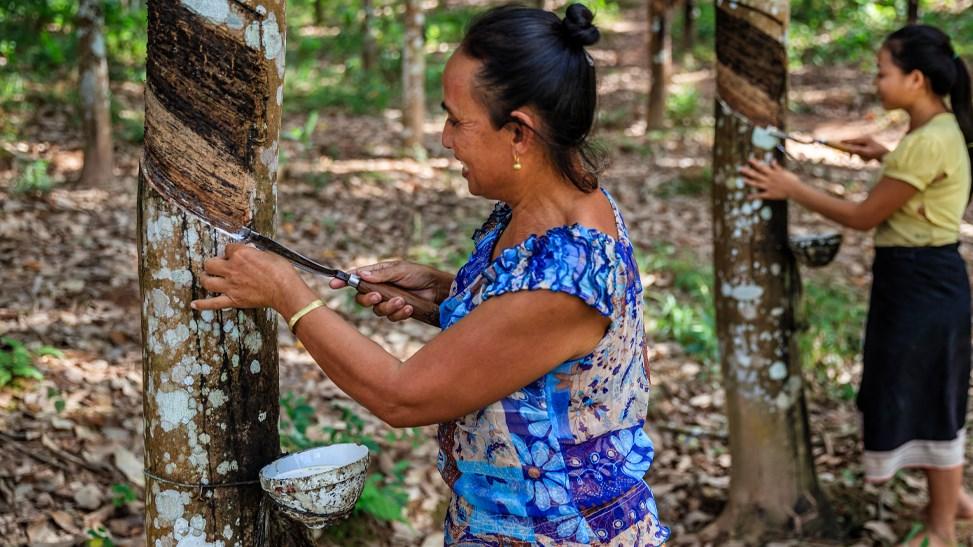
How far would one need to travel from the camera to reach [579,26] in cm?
169

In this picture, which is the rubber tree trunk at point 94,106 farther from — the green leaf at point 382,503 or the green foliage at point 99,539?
the green leaf at point 382,503

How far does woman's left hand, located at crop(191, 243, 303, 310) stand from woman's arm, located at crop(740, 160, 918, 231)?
6.85 ft

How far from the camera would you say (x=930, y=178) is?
327 cm

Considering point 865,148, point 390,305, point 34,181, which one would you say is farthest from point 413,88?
point 390,305

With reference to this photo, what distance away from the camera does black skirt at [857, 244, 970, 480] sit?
3438 millimetres

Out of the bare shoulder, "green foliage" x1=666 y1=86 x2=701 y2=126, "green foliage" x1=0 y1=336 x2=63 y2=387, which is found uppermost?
the bare shoulder

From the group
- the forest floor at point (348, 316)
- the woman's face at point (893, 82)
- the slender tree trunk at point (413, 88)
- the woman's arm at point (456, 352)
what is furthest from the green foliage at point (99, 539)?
the slender tree trunk at point (413, 88)

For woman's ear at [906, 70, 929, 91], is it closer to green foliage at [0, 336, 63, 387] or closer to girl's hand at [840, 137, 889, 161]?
girl's hand at [840, 137, 889, 161]

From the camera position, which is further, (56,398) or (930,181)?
(56,398)

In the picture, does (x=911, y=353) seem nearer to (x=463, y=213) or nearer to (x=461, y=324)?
(x=461, y=324)

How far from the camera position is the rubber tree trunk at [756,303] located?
328 cm

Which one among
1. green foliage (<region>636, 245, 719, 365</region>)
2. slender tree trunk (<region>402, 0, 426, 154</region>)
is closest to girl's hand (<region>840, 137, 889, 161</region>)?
green foliage (<region>636, 245, 719, 365</region>)

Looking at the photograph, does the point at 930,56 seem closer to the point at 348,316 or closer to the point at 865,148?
the point at 865,148

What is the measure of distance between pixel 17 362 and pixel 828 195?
3319 millimetres
